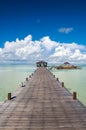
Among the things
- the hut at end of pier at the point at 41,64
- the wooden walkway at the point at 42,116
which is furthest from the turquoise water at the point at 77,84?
the hut at end of pier at the point at 41,64

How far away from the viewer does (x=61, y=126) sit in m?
13.1

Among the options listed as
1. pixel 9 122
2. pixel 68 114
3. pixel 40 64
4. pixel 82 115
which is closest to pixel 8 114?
pixel 9 122

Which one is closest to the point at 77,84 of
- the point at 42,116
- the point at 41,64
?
the point at 42,116

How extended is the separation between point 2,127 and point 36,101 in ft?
27.7

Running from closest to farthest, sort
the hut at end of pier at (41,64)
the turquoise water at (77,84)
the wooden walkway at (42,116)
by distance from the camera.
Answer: the wooden walkway at (42,116) < the turquoise water at (77,84) < the hut at end of pier at (41,64)

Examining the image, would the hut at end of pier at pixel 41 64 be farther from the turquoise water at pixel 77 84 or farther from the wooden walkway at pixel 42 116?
the wooden walkway at pixel 42 116

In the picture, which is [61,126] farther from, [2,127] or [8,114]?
[8,114]

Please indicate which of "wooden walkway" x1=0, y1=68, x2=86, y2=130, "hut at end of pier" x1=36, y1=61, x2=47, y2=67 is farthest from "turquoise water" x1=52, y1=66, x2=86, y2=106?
"hut at end of pier" x1=36, y1=61, x2=47, y2=67

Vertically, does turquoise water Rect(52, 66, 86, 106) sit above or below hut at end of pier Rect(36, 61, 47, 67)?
below

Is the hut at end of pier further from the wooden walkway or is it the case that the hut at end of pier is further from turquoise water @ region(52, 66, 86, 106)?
the wooden walkway

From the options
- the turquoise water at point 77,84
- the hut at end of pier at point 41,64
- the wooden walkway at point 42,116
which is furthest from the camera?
the hut at end of pier at point 41,64

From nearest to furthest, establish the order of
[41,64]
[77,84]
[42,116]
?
[42,116], [77,84], [41,64]

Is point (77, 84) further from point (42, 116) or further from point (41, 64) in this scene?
point (41, 64)

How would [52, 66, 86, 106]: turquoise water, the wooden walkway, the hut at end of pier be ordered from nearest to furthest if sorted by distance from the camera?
the wooden walkway < [52, 66, 86, 106]: turquoise water < the hut at end of pier
